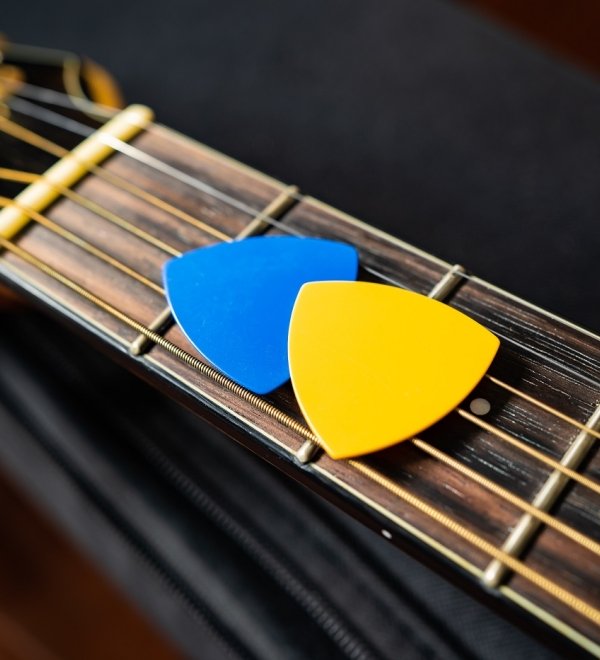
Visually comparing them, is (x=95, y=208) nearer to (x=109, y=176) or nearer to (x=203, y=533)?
(x=109, y=176)

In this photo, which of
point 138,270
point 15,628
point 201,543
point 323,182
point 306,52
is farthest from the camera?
point 15,628

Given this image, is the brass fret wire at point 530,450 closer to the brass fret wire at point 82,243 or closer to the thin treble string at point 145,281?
the thin treble string at point 145,281

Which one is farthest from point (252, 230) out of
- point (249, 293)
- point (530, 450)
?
point (530, 450)

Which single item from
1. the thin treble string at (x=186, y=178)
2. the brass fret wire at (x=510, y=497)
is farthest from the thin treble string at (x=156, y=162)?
the brass fret wire at (x=510, y=497)

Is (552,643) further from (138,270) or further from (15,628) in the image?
(15,628)

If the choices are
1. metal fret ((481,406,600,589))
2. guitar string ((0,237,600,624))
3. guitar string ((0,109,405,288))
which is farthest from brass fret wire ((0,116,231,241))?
metal fret ((481,406,600,589))

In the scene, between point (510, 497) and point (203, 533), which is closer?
point (510, 497)

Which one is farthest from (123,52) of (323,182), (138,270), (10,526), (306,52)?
(10,526)
